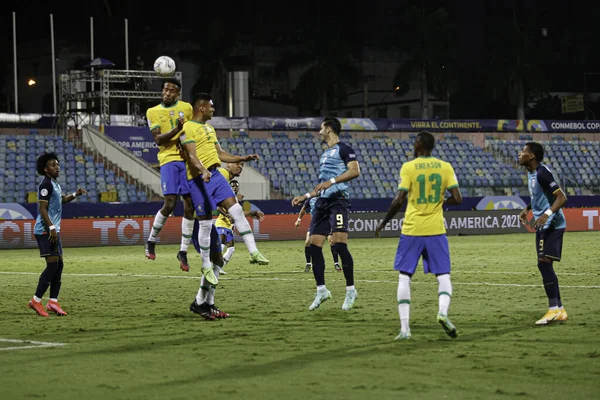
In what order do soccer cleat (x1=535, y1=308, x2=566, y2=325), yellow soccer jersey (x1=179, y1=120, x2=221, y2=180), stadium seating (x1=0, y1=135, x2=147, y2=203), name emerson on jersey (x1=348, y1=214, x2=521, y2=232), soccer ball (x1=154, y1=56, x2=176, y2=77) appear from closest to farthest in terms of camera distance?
soccer cleat (x1=535, y1=308, x2=566, y2=325)
yellow soccer jersey (x1=179, y1=120, x2=221, y2=180)
soccer ball (x1=154, y1=56, x2=176, y2=77)
name emerson on jersey (x1=348, y1=214, x2=521, y2=232)
stadium seating (x1=0, y1=135, x2=147, y2=203)

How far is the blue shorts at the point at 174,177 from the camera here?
14523 mm

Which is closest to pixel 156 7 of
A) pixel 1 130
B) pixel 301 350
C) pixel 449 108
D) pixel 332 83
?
pixel 332 83

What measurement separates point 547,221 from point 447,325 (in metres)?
2.61

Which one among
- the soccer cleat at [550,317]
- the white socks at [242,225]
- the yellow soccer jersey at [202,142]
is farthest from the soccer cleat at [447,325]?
the yellow soccer jersey at [202,142]

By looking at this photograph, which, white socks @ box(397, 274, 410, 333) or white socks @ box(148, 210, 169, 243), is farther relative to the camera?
white socks @ box(148, 210, 169, 243)

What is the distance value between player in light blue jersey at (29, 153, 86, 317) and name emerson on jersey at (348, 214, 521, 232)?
26388 millimetres

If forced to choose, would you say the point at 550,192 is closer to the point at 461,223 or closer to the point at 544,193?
the point at 544,193

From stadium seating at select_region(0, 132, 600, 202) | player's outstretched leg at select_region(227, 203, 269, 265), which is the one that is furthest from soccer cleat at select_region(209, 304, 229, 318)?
stadium seating at select_region(0, 132, 600, 202)

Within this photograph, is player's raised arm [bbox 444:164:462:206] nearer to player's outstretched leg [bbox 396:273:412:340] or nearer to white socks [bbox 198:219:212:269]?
player's outstretched leg [bbox 396:273:412:340]

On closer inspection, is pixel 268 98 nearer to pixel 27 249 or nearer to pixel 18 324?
pixel 27 249

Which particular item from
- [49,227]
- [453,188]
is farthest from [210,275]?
[453,188]

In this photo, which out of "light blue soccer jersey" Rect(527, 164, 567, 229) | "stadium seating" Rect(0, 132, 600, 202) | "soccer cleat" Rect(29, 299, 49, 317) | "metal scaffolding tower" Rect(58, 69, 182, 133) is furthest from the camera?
"metal scaffolding tower" Rect(58, 69, 182, 133)

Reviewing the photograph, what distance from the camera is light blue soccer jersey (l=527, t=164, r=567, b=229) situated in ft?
39.5

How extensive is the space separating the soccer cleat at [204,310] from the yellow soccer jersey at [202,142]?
1759mm
